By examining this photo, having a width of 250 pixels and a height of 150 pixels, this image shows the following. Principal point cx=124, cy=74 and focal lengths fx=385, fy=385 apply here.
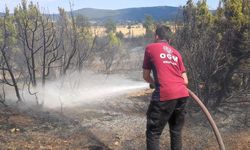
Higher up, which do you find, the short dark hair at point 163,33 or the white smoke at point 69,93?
the short dark hair at point 163,33

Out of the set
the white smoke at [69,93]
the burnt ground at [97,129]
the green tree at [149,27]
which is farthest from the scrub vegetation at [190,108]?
the green tree at [149,27]

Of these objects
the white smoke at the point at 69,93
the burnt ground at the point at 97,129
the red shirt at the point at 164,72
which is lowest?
the white smoke at the point at 69,93

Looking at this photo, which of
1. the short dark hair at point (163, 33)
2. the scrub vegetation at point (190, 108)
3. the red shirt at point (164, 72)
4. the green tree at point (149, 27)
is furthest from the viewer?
the green tree at point (149, 27)

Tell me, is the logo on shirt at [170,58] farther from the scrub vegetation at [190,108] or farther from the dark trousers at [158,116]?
the scrub vegetation at [190,108]

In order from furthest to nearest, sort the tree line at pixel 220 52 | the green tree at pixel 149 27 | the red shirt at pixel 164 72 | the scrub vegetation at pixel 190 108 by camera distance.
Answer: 1. the green tree at pixel 149 27
2. the tree line at pixel 220 52
3. the scrub vegetation at pixel 190 108
4. the red shirt at pixel 164 72

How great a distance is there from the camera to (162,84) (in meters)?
4.27

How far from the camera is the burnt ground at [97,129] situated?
571 centimetres

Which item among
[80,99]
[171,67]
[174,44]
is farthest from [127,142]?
[80,99]

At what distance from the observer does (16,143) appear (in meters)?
5.80

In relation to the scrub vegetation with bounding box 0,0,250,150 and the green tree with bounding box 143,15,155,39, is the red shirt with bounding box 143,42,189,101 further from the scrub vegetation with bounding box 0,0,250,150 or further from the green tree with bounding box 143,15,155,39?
the green tree with bounding box 143,15,155,39

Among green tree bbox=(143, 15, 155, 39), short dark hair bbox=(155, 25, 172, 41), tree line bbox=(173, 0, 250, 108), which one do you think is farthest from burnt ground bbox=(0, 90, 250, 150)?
green tree bbox=(143, 15, 155, 39)

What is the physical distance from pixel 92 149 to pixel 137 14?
17760cm

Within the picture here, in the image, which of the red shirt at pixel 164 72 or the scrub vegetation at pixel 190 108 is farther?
the scrub vegetation at pixel 190 108

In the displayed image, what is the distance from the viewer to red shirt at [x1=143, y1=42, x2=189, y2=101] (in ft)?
14.0
